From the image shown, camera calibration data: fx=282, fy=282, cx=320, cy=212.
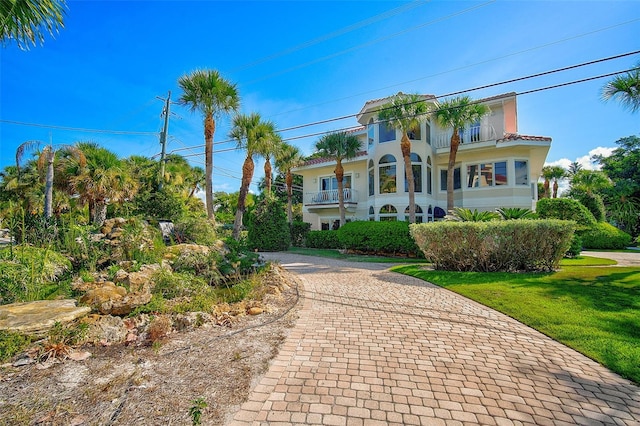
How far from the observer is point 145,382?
2.97 meters

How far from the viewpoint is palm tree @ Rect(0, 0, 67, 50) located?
4586mm

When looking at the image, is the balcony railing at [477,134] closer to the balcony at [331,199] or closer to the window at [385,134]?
the window at [385,134]

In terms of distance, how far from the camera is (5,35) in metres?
4.94

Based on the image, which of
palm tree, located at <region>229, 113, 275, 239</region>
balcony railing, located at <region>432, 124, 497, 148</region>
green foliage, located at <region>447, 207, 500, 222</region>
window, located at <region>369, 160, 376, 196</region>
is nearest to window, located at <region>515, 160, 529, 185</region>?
balcony railing, located at <region>432, 124, 497, 148</region>

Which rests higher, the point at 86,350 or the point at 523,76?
the point at 523,76

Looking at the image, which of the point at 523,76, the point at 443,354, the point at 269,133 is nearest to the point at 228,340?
the point at 443,354

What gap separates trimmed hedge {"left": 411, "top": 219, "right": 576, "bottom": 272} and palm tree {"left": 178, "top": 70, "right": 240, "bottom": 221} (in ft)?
35.8

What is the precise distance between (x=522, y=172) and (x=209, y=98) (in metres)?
18.5

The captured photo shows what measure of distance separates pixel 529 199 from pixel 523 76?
412 inches

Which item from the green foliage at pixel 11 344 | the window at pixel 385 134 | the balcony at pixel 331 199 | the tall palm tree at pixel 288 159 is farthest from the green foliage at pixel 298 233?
the green foliage at pixel 11 344

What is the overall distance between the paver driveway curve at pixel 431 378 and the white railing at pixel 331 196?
1571cm

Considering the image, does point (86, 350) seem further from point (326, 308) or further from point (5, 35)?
point (5, 35)

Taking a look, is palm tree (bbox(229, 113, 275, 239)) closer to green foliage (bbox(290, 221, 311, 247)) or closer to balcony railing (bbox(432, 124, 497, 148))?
green foliage (bbox(290, 221, 311, 247))

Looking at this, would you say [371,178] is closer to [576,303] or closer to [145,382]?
[576,303]
